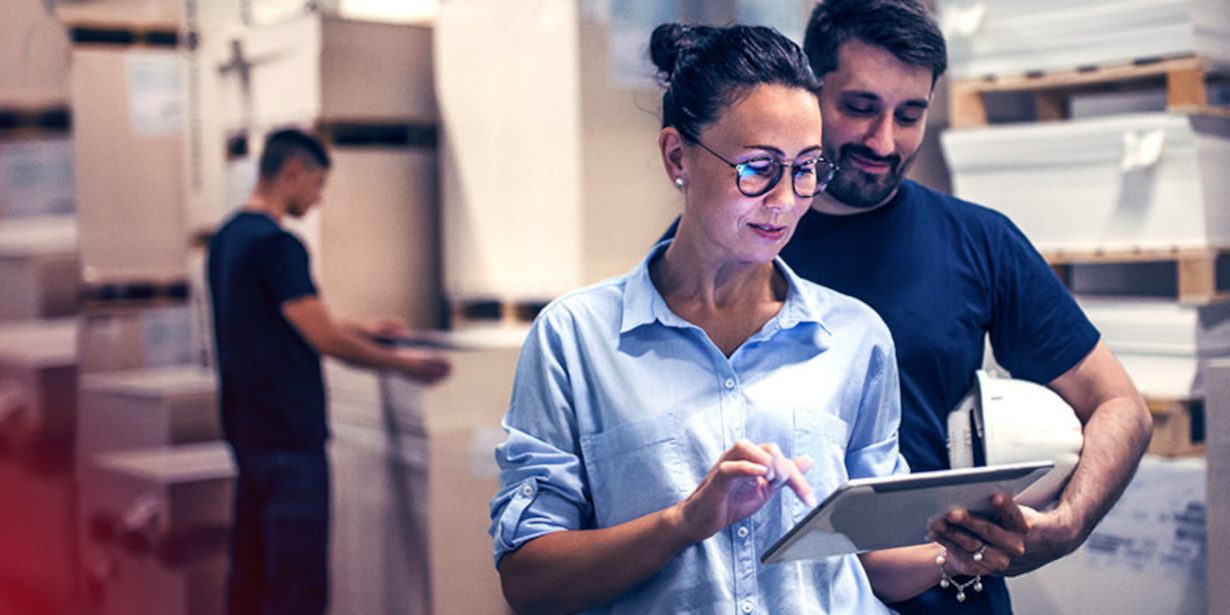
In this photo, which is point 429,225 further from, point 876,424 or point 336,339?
point 876,424

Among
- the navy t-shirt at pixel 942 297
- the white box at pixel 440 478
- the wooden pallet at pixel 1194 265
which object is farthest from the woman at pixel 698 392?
the white box at pixel 440 478

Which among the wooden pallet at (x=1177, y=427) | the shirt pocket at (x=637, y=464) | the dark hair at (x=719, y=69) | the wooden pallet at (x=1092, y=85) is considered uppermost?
the wooden pallet at (x=1092, y=85)

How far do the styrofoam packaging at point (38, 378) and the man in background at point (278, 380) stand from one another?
0.51 metres

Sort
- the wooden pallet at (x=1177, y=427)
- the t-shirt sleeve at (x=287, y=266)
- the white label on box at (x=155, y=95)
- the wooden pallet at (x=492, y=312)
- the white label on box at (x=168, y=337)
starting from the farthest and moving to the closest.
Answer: the white label on box at (x=168, y=337)
the white label on box at (x=155, y=95)
the t-shirt sleeve at (x=287, y=266)
the wooden pallet at (x=492, y=312)
the wooden pallet at (x=1177, y=427)

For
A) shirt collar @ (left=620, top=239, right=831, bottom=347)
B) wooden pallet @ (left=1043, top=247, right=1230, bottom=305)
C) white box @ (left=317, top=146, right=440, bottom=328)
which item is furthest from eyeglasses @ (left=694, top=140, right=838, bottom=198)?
white box @ (left=317, top=146, right=440, bottom=328)

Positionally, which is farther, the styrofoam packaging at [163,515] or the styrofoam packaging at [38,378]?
the styrofoam packaging at [163,515]

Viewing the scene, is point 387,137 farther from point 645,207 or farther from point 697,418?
point 697,418

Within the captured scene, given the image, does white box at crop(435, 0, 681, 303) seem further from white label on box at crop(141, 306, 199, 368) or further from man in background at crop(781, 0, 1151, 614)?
white label on box at crop(141, 306, 199, 368)

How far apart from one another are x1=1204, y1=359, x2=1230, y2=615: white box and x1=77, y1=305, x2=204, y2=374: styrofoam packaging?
11.4 feet

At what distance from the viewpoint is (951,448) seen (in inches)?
78.4

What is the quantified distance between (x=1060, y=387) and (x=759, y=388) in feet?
2.32

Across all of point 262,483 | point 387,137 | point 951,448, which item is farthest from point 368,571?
point 951,448

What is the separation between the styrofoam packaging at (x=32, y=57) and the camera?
164 inches

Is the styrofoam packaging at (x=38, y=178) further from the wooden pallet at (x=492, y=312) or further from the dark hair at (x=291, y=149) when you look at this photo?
the wooden pallet at (x=492, y=312)
